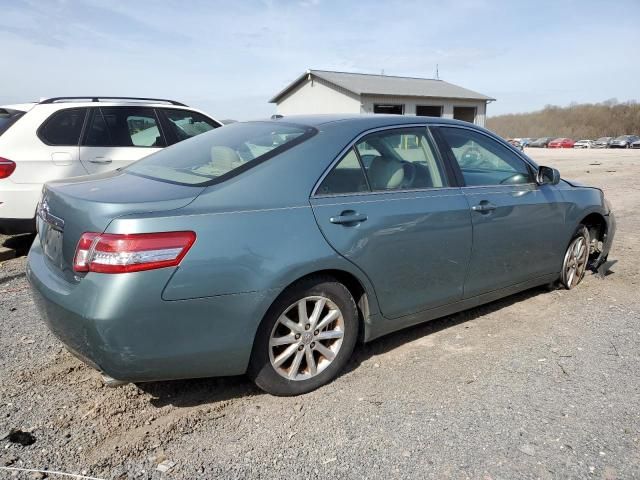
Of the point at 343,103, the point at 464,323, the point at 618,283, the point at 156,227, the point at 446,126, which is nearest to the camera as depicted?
the point at 156,227

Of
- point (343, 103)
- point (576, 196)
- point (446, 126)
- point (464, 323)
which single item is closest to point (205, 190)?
point (446, 126)

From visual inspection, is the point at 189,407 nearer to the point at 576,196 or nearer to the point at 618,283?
the point at 576,196

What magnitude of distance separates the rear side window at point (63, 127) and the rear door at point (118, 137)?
3.8 inches

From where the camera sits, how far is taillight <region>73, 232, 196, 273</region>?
92.1 inches

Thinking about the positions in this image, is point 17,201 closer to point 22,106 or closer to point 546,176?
point 22,106

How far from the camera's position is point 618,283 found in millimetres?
5082

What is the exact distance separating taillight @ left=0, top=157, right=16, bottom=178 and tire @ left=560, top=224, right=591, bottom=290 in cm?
530

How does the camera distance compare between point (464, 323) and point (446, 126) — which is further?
point (464, 323)

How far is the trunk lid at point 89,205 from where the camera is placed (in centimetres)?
244

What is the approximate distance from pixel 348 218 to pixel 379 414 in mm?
1064

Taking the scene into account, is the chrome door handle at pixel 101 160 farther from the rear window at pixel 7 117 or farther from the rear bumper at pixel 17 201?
the rear window at pixel 7 117

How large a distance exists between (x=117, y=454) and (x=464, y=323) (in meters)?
2.63

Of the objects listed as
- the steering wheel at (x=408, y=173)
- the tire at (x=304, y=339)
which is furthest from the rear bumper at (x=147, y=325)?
the steering wheel at (x=408, y=173)

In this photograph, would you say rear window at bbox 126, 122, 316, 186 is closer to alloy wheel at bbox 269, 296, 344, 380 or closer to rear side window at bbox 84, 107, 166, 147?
alloy wheel at bbox 269, 296, 344, 380
